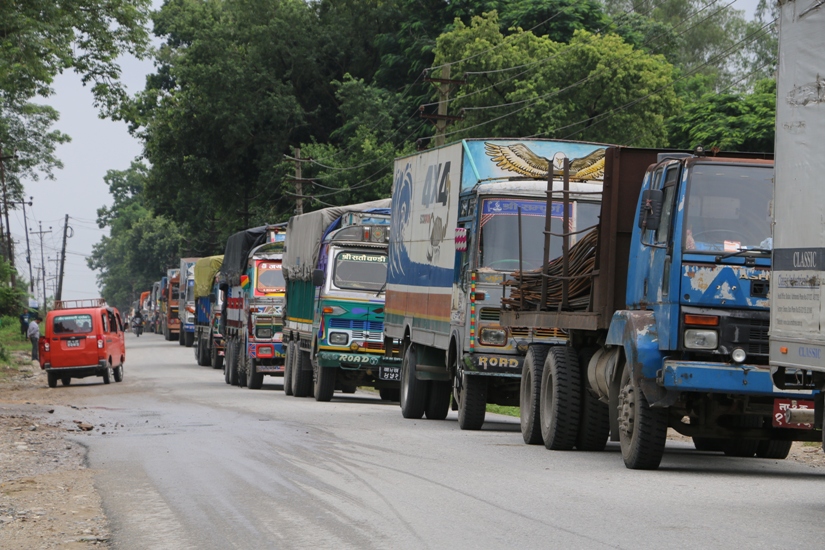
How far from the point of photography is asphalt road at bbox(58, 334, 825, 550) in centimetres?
844

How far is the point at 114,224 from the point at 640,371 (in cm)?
15173

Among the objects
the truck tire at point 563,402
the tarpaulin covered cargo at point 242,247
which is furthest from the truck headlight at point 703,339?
the tarpaulin covered cargo at point 242,247

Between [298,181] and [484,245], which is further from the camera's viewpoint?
[298,181]

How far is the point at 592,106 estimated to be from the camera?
47.9m

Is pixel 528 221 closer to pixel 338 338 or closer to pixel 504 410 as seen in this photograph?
pixel 338 338

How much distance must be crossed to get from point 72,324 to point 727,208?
78.0ft

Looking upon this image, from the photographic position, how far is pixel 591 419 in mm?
14750

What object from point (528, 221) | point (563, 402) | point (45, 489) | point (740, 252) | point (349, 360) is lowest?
point (45, 489)

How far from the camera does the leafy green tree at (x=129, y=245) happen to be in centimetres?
12556

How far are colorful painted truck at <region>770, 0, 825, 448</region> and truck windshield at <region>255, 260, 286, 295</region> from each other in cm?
2218

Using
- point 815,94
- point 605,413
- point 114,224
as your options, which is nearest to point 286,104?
point 605,413

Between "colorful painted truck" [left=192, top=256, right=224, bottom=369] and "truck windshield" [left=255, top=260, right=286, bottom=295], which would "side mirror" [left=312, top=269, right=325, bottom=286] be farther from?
"colorful painted truck" [left=192, top=256, right=224, bottom=369]

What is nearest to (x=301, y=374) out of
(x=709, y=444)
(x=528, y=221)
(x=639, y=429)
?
(x=528, y=221)

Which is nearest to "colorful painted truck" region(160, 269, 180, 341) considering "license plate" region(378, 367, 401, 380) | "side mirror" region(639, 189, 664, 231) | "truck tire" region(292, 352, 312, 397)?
"truck tire" region(292, 352, 312, 397)
